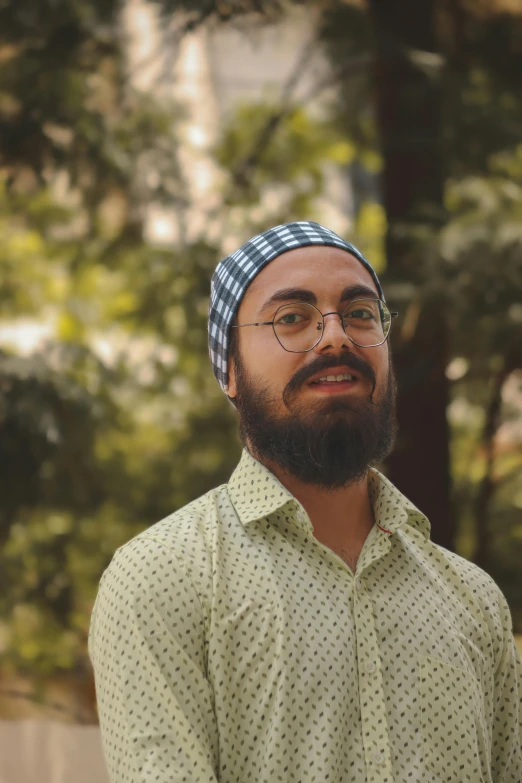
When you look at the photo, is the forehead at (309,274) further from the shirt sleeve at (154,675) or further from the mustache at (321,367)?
the shirt sleeve at (154,675)

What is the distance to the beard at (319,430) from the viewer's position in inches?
69.2

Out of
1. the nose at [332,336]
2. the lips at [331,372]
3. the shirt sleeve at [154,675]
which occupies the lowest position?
the shirt sleeve at [154,675]

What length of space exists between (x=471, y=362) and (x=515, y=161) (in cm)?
111

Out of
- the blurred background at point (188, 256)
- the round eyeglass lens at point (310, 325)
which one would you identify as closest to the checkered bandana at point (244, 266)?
the round eyeglass lens at point (310, 325)

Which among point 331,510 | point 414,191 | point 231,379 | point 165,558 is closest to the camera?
point 165,558

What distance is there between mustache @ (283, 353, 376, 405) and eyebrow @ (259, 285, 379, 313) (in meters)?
0.12

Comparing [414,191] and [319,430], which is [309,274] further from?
[414,191]

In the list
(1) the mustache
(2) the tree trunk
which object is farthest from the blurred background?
(1) the mustache

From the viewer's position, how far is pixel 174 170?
18.3ft

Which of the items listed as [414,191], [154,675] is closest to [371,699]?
[154,675]

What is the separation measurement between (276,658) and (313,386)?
0.49 meters

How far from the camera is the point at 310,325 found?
70.3 inches

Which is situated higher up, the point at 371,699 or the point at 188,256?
the point at 188,256

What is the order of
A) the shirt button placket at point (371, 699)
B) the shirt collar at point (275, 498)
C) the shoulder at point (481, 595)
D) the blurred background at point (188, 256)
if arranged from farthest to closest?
the blurred background at point (188, 256)
the shoulder at point (481, 595)
the shirt collar at point (275, 498)
the shirt button placket at point (371, 699)
